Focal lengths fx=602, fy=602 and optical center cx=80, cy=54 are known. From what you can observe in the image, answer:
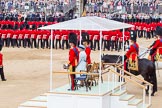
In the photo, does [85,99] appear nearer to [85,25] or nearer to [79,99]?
[79,99]

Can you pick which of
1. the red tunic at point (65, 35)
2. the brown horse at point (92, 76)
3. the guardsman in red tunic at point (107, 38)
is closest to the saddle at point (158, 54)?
the brown horse at point (92, 76)

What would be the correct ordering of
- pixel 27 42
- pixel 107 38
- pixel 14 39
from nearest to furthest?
pixel 107 38
pixel 14 39
pixel 27 42

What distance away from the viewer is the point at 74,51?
16.5 meters

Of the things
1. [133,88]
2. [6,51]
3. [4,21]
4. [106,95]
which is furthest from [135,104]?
[4,21]

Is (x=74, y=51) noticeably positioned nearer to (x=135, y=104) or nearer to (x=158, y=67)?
(x=135, y=104)

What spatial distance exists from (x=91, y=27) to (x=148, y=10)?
39618 mm

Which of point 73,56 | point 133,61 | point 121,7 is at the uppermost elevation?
point 73,56

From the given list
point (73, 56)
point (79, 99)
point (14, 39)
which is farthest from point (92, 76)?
point (14, 39)

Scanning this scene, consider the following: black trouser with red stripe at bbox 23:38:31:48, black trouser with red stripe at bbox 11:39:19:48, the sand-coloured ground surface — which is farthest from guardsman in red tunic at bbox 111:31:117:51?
black trouser with red stripe at bbox 11:39:19:48

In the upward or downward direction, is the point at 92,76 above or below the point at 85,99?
above

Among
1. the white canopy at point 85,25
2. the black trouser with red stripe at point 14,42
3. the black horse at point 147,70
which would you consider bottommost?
the black trouser with red stripe at point 14,42

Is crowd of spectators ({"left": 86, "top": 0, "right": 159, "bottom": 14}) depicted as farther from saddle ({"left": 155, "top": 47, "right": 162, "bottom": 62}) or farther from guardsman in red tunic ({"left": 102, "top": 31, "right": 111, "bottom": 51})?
saddle ({"left": 155, "top": 47, "right": 162, "bottom": 62})

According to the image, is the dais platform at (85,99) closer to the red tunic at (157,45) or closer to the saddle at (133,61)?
the saddle at (133,61)

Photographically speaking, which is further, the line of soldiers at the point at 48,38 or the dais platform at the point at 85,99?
the line of soldiers at the point at 48,38
